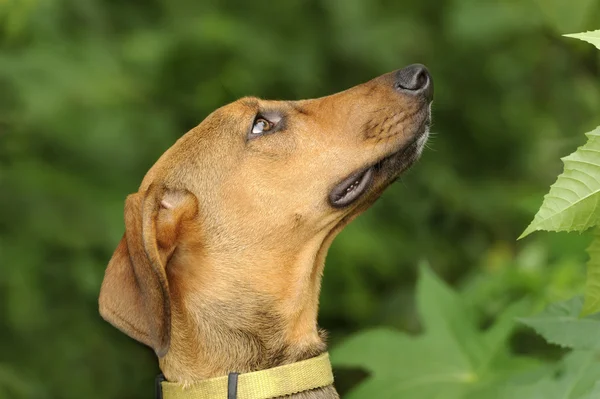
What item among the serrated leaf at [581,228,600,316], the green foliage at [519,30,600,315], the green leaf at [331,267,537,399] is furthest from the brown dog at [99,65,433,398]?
the green foliage at [519,30,600,315]

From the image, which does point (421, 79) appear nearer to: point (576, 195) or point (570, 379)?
point (570, 379)

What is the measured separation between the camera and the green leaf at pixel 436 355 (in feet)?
14.2

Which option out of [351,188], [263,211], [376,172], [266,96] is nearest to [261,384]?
[263,211]

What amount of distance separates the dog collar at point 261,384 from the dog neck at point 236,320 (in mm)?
62

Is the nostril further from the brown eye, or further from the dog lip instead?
the brown eye

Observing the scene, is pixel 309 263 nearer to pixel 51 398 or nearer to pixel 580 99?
pixel 51 398

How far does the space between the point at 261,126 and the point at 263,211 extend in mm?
458

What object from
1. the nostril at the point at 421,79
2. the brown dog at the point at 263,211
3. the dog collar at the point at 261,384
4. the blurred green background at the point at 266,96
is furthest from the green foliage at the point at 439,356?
the nostril at the point at 421,79

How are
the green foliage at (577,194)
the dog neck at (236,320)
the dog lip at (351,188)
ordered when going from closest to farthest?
1. the green foliage at (577,194)
2. the dog neck at (236,320)
3. the dog lip at (351,188)

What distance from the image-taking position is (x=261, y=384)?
3594mm

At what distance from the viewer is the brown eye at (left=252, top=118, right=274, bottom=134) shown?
4.27m

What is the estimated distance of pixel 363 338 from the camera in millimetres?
4570

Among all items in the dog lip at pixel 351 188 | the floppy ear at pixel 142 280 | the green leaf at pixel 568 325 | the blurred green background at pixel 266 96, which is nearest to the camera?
the green leaf at pixel 568 325

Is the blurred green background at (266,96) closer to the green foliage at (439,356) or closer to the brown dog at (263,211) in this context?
the green foliage at (439,356)
